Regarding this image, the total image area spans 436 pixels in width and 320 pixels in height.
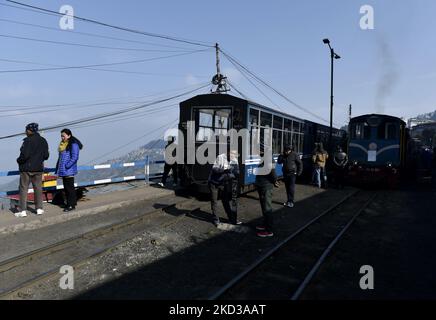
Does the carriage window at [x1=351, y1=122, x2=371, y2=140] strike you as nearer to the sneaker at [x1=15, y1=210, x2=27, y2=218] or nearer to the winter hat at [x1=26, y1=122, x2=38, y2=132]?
the winter hat at [x1=26, y1=122, x2=38, y2=132]

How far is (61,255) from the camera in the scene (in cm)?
648

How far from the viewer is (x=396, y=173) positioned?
16391mm

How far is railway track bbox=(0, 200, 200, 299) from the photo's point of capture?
529 centimetres

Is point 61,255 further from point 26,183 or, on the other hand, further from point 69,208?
point 69,208

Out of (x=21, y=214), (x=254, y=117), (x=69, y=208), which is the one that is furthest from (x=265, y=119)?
(x=21, y=214)

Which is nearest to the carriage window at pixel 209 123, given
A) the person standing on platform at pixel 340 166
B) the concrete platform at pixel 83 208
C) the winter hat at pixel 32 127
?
the concrete platform at pixel 83 208

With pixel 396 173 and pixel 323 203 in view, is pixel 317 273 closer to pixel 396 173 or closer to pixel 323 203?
pixel 323 203

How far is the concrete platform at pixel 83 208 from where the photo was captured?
802 cm

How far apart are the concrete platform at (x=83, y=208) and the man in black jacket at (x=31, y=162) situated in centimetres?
39

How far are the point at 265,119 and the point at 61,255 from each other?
824 centimetres

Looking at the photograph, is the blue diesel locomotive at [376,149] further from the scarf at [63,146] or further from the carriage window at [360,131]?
the scarf at [63,146]

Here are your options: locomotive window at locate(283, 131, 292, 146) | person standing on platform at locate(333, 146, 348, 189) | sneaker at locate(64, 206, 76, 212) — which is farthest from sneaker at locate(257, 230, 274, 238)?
person standing on platform at locate(333, 146, 348, 189)

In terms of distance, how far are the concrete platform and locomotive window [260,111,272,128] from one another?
13.1 feet
